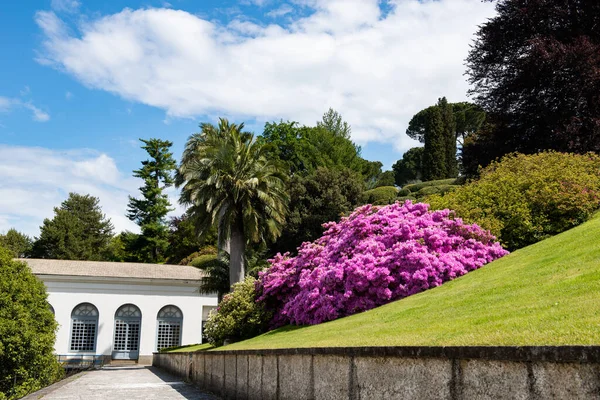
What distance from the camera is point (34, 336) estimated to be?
62.3 ft

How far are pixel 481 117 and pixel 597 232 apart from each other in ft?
240

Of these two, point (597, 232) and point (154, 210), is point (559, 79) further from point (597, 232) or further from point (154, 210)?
point (154, 210)

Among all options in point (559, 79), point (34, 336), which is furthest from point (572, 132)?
point (34, 336)

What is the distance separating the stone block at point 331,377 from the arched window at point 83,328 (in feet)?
122

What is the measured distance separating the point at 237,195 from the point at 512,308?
77.7 ft

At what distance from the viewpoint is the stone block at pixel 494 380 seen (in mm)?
3895

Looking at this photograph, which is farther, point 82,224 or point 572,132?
Answer: point 82,224

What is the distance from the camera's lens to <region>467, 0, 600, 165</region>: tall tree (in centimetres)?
2334

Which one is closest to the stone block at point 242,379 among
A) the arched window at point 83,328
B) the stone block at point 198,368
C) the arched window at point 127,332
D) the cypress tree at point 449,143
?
the stone block at point 198,368

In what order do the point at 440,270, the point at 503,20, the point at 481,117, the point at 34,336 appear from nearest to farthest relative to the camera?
the point at 440,270 < the point at 34,336 < the point at 503,20 < the point at 481,117

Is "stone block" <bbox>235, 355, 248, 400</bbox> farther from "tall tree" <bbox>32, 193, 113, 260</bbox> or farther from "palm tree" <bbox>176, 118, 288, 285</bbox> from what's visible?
"tall tree" <bbox>32, 193, 113, 260</bbox>

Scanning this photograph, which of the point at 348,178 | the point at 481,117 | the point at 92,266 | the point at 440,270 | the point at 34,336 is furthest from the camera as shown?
the point at 481,117

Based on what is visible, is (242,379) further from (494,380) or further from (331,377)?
(494,380)

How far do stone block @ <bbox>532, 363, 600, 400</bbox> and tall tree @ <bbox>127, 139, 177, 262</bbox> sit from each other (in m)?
62.3
